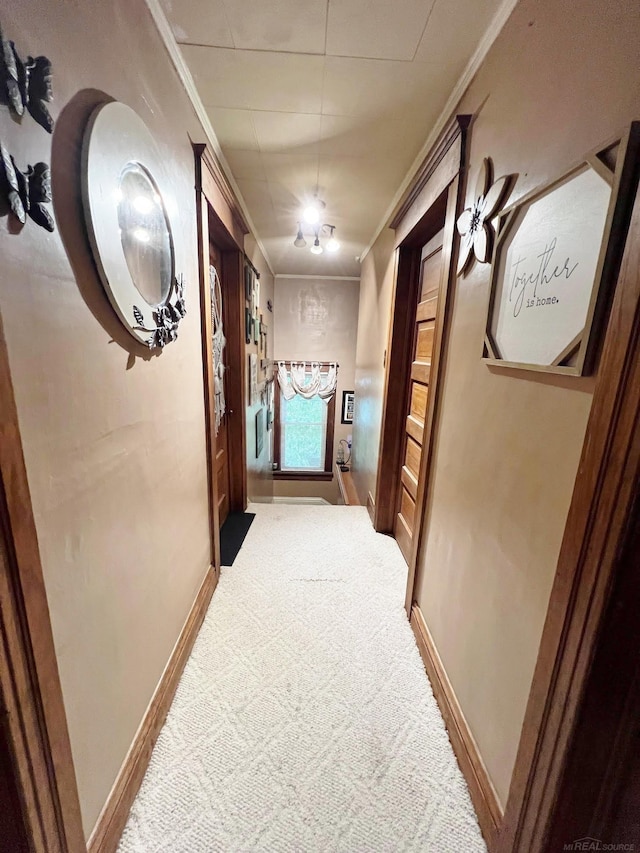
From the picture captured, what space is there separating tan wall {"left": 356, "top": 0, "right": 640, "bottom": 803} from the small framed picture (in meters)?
3.76

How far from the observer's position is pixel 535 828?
733mm

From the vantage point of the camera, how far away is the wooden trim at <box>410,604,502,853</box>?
893 millimetres

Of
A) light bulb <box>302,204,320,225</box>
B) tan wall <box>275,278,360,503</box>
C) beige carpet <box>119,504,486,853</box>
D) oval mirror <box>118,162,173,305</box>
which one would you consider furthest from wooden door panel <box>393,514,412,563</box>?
tan wall <box>275,278,360,503</box>

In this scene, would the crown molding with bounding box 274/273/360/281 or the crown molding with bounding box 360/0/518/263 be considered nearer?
the crown molding with bounding box 360/0/518/263

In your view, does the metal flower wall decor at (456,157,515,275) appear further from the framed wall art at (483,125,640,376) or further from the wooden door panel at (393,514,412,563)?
the wooden door panel at (393,514,412,563)

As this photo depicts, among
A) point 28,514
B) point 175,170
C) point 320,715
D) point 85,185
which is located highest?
point 175,170

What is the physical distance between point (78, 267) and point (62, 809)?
44.5 inches

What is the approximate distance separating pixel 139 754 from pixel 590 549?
4.33 ft

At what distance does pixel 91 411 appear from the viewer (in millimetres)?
767

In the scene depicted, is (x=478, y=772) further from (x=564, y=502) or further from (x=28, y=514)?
(x=28, y=514)

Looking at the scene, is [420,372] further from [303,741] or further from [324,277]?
[324,277]

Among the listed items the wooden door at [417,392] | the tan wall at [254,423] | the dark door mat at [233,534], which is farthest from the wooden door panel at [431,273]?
the dark door mat at [233,534]

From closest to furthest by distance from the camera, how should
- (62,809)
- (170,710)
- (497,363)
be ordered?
(62,809) < (497,363) < (170,710)

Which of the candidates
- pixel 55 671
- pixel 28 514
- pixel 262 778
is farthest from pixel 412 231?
pixel 262 778
